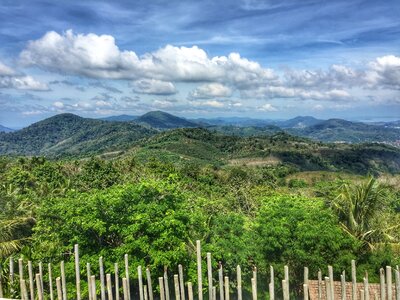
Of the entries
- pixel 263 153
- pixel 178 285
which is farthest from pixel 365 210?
pixel 263 153

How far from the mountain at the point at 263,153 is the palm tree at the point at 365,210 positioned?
296ft

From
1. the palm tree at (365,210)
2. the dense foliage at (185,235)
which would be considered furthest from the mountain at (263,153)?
the palm tree at (365,210)

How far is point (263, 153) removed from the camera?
13025cm

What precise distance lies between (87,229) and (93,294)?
7.43 m

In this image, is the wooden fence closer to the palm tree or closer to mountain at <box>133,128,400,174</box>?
the palm tree

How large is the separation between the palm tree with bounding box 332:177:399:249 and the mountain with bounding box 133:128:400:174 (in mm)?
90287

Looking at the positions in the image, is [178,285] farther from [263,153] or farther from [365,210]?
[263,153]

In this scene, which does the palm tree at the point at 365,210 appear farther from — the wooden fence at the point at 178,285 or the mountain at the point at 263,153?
the mountain at the point at 263,153

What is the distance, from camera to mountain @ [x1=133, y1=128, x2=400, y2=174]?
12269cm

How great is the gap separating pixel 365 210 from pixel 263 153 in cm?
11595

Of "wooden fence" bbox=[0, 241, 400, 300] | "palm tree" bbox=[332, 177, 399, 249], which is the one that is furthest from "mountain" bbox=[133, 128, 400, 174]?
"wooden fence" bbox=[0, 241, 400, 300]

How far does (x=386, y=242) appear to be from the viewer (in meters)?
14.7

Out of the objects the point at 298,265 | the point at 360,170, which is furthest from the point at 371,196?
the point at 360,170

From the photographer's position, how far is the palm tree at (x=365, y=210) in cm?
1505
